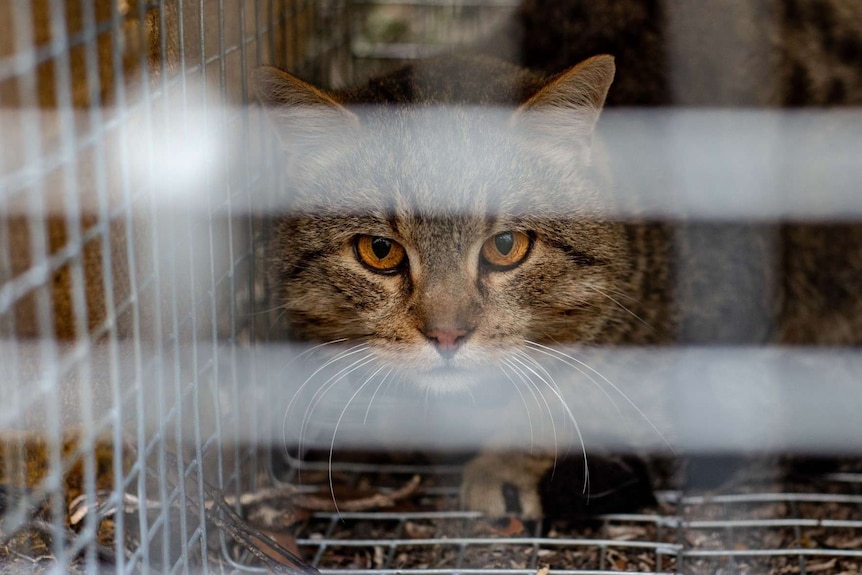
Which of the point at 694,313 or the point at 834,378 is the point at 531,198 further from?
the point at 834,378

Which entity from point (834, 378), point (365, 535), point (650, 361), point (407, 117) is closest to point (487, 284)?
point (407, 117)

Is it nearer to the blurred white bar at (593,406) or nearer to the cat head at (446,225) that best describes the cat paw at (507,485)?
the blurred white bar at (593,406)

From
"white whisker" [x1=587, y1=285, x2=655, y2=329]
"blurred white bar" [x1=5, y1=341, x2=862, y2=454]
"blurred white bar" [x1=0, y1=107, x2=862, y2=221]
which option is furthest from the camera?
"blurred white bar" [x1=0, y1=107, x2=862, y2=221]

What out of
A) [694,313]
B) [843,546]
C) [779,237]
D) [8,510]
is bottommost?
[843,546]

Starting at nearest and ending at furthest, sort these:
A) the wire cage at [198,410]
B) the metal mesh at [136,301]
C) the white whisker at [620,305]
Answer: the metal mesh at [136,301]
the wire cage at [198,410]
the white whisker at [620,305]

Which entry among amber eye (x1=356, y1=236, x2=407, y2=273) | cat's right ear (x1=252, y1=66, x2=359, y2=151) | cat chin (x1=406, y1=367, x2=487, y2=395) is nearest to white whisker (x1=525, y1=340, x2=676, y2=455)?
cat chin (x1=406, y1=367, x2=487, y2=395)

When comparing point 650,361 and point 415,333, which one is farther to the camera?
point 650,361

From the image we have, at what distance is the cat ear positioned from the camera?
68.5 inches

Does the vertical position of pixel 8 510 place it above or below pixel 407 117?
below

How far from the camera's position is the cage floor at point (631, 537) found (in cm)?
184

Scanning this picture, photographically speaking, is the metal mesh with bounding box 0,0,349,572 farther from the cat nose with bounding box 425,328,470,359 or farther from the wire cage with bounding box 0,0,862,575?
the cat nose with bounding box 425,328,470,359

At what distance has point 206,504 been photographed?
5.59 feet

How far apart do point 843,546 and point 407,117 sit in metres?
1.17

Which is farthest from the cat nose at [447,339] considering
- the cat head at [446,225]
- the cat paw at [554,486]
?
the cat paw at [554,486]
